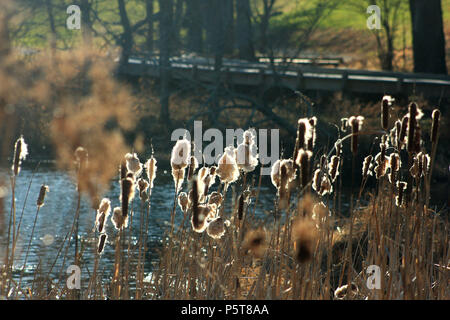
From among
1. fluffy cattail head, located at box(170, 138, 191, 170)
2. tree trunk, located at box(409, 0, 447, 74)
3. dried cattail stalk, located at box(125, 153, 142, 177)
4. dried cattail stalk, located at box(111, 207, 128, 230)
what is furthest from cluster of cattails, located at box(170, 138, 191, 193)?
tree trunk, located at box(409, 0, 447, 74)

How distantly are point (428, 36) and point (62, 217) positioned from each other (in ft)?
43.3

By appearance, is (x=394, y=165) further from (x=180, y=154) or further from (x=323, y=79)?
(x=323, y=79)

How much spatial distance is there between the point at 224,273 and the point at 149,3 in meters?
15.5

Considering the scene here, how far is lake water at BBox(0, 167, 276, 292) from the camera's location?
281 inches

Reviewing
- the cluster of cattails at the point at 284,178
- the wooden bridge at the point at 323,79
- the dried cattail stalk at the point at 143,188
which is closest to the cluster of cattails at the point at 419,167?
the cluster of cattails at the point at 284,178

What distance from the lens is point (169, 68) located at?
16516mm

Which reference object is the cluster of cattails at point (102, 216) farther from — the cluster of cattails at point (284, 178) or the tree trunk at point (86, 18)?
the tree trunk at point (86, 18)

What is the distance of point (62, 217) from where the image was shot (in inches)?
356

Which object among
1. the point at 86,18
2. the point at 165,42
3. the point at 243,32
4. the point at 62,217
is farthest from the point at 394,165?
the point at 243,32

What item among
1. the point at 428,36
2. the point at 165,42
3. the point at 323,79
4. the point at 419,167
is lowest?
the point at 419,167

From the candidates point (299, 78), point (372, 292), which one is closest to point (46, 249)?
point (372, 292)

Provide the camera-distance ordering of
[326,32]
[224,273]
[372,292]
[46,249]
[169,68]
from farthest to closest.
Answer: [326,32] < [169,68] < [46,249] < [224,273] < [372,292]
